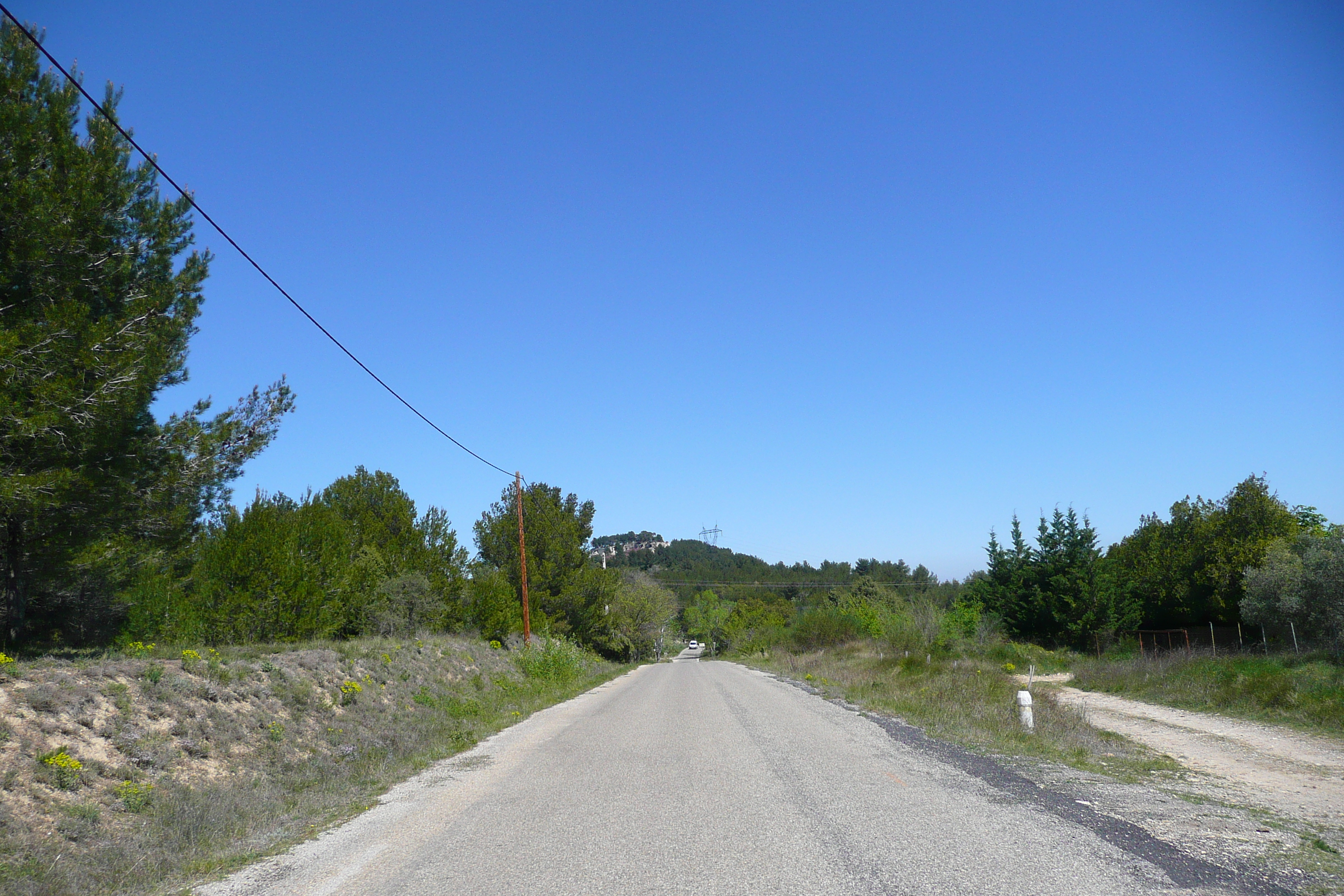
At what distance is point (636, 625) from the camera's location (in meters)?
64.9

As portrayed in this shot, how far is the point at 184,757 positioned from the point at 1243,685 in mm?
24494

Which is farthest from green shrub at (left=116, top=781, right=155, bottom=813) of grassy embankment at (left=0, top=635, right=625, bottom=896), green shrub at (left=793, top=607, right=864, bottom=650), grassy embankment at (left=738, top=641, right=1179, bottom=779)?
green shrub at (left=793, top=607, right=864, bottom=650)

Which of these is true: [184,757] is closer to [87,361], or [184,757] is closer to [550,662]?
[87,361]

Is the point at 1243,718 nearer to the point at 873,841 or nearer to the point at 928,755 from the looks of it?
the point at 928,755

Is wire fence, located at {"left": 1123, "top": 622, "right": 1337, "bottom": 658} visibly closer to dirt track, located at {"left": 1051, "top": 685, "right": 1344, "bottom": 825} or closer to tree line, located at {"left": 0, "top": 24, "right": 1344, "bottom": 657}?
tree line, located at {"left": 0, "top": 24, "right": 1344, "bottom": 657}

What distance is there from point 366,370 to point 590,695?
13.7 m

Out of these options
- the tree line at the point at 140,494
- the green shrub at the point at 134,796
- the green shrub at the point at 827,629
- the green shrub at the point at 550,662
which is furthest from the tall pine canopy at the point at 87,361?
the green shrub at the point at 827,629

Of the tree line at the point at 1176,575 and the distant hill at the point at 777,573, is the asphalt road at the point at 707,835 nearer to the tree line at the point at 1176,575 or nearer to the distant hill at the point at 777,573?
the tree line at the point at 1176,575

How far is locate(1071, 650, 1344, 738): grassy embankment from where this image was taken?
17547 mm

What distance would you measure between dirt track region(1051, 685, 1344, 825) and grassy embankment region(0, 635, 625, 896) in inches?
404

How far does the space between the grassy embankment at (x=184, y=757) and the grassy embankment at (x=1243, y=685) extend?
Result: 17.9 m

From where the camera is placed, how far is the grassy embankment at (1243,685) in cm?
1755

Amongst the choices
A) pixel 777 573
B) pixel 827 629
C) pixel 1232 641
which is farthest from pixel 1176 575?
pixel 777 573

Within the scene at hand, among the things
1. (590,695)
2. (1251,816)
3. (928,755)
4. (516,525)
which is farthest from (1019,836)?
(516,525)
